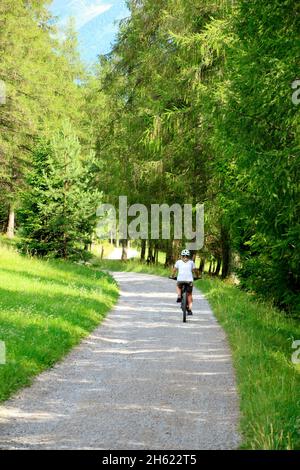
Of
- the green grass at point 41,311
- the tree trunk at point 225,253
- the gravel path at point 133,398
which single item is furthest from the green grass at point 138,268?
the gravel path at point 133,398

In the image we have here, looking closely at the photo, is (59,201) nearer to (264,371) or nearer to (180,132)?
(180,132)

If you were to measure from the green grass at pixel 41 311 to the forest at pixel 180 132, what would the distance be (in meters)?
4.12

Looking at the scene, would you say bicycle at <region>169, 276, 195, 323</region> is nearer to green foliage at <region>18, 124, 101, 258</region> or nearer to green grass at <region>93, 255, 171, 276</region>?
green foliage at <region>18, 124, 101, 258</region>

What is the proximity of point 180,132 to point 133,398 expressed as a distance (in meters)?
16.7

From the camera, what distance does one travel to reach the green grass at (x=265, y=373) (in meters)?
6.04

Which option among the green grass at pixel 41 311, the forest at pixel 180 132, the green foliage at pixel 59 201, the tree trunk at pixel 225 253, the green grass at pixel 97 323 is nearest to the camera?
the green grass at pixel 97 323

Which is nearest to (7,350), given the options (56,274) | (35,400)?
(35,400)

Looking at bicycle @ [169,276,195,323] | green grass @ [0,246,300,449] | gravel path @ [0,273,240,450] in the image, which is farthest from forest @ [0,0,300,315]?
gravel path @ [0,273,240,450]

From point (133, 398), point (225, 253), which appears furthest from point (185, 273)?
point (225, 253)

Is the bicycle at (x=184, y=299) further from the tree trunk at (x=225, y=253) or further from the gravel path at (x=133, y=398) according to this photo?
the tree trunk at (x=225, y=253)

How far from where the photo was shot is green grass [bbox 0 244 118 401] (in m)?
9.17

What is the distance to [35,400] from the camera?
755 cm
